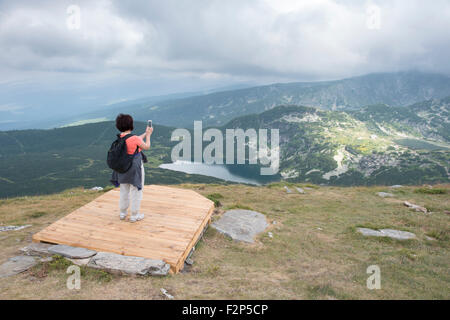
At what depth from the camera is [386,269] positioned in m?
8.63

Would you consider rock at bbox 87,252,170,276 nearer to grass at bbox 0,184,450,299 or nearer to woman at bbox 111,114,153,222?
grass at bbox 0,184,450,299

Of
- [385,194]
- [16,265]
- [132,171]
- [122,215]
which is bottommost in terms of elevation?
[385,194]

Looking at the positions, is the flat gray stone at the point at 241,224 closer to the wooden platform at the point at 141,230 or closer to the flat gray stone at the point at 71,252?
the wooden platform at the point at 141,230

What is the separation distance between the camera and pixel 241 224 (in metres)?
12.8

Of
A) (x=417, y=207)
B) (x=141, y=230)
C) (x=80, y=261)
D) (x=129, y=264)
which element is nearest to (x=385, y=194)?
(x=417, y=207)

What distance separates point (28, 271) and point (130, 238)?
3.02 metres

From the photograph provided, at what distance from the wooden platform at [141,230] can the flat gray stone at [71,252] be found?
0.20 meters

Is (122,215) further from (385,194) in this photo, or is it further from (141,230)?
(385,194)

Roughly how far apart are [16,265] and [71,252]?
1.53m

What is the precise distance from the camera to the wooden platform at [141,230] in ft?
28.1

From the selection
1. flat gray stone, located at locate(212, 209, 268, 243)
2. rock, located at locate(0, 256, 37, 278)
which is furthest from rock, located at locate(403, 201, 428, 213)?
→ rock, located at locate(0, 256, 37, 278)

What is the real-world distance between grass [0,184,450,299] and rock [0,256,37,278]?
0.30m

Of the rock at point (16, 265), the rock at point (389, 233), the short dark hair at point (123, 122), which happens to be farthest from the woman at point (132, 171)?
the rock at point (389, 233)

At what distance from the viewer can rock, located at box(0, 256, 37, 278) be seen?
292 inches
